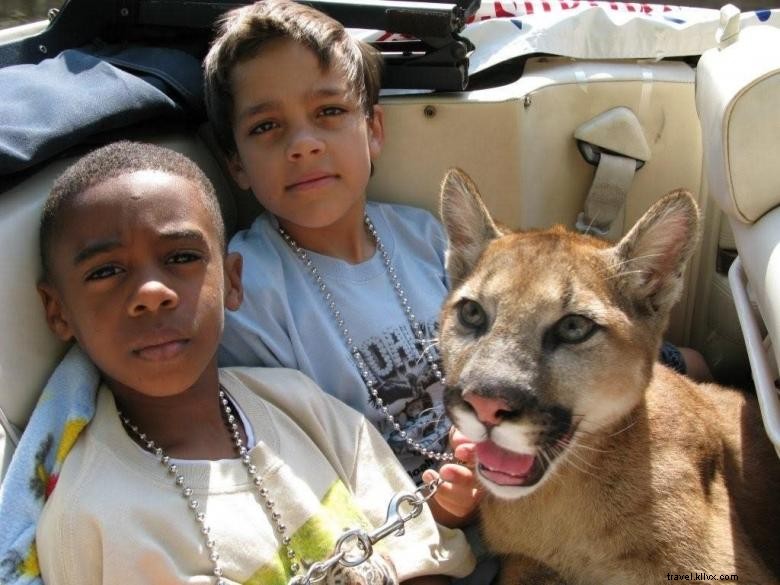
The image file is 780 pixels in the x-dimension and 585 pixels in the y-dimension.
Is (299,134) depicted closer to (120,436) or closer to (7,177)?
(7,177)

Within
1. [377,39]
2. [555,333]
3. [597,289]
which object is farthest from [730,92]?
[377,39]

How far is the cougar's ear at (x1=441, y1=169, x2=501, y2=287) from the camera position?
7.85 feet

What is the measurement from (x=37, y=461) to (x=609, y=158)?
202 centimetres

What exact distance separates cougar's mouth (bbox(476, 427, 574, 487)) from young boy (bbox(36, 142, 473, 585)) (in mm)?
339

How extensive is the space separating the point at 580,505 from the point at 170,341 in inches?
42.7

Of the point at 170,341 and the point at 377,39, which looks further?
the point at 377,39

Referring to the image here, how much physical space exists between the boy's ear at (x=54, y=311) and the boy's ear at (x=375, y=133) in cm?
115

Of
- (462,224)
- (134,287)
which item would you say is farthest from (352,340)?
(134,287)

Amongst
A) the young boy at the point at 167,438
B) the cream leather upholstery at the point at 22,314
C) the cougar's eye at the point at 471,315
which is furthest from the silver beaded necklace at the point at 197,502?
the cougar's eye at the point at 471,315

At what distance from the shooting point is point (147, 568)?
71.2 inches

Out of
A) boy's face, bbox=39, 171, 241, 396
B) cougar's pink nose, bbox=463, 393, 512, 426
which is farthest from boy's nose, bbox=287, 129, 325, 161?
cougar's pink nose, bbox=463, 393, 512, 426

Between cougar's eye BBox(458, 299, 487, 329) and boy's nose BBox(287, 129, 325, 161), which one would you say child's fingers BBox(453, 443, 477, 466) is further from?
boy's nose BBox(287, 129, 325, 161)

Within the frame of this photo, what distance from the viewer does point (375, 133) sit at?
2842mm

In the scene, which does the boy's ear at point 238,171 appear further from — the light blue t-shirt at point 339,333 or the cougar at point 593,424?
the cougar at point 593,424
